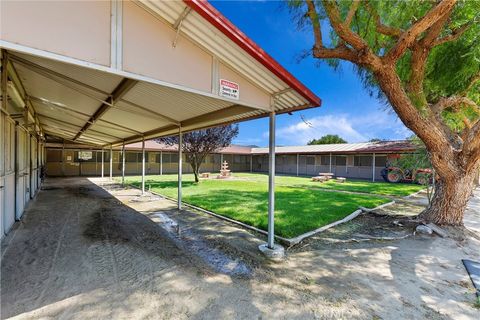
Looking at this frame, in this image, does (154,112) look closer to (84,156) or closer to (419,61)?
(419,61)

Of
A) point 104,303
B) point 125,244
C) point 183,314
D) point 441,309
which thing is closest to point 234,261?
point 183,314

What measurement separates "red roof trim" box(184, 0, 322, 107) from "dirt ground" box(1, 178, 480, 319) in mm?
2775

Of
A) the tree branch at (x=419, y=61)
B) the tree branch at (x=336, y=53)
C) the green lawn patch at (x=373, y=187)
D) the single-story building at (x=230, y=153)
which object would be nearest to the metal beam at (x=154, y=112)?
the tree branch at (x=336, y=53)

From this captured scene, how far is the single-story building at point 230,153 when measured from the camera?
60.1 ft

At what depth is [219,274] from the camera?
11.5 ft

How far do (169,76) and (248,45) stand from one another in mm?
1047

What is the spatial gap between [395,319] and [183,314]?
90.0 inches

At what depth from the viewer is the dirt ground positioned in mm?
2709

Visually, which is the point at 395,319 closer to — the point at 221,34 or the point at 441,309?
the point at 441,309

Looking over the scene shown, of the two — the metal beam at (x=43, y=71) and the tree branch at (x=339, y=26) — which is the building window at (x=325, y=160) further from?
the metal beam at (x=43, y=71)

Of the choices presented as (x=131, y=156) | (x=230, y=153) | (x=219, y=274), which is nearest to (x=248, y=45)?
(x=219, y=274)

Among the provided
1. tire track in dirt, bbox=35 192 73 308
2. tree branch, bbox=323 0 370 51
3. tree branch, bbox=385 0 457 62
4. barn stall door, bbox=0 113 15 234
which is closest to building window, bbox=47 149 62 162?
barn stall door, bbox=0 113 15 234

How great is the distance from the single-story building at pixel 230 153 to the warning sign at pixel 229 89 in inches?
616

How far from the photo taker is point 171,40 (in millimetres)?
2887
